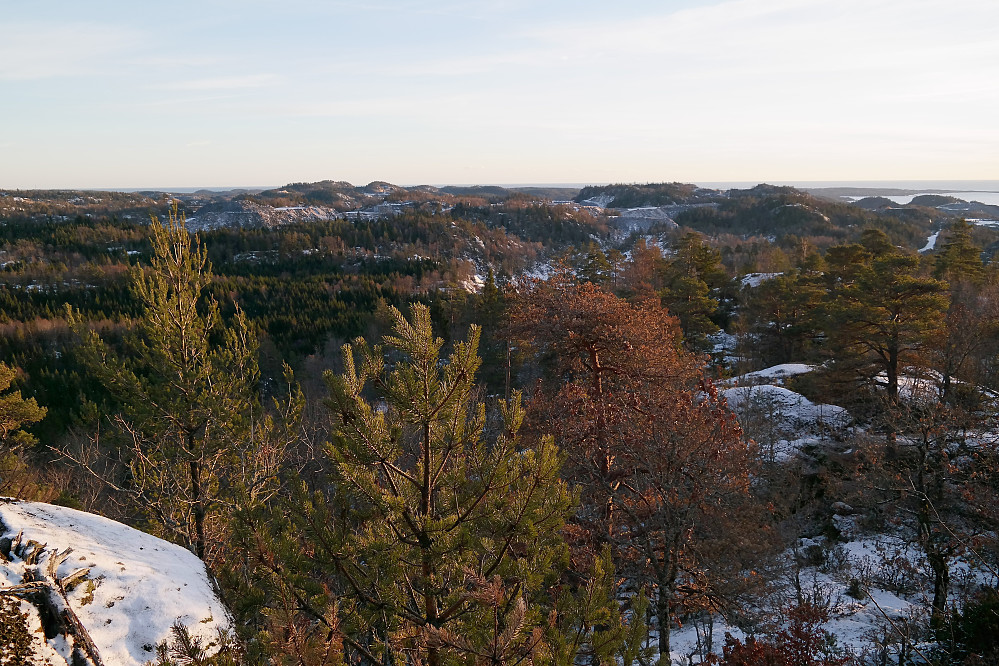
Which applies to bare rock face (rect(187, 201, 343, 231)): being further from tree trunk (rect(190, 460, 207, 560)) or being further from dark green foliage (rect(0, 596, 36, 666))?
dark green foliage (rect(0, 596, 36, 666))

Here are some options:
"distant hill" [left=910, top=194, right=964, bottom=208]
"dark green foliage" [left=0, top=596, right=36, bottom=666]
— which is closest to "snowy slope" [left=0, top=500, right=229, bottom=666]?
"dark green foliage" [left=0, top=596, right=36, bottom=666]

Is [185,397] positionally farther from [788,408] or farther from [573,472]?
[788,408]

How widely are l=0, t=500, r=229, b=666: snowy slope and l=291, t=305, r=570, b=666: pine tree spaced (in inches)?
52.7

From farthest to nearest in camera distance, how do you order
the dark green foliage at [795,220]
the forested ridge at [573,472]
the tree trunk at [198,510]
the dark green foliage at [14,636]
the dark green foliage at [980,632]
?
the dark green foliage at [795,220], the tree trunk at [198,510], the dark green foliage at [980,632], the forested ridge at [573,472], the dark green foliage at [14,636]

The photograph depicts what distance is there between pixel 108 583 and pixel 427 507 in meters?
2.90

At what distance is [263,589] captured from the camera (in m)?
4.23

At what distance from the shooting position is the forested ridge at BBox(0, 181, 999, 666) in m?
4.09

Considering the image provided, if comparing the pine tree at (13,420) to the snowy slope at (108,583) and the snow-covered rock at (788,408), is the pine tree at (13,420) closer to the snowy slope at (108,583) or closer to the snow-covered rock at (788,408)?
Result: the snowy slope at (108,583)

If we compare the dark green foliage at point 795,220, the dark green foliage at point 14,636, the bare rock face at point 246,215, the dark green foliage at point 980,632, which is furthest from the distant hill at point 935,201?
the dark green foliage at point 14,636

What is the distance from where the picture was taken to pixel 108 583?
452 cm

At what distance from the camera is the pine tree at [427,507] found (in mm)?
3830

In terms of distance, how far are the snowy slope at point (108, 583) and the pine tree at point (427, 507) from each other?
1.34 meters

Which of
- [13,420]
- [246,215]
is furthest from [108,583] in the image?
[246,215]

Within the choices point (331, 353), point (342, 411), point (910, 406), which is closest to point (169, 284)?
point (342, 411)
